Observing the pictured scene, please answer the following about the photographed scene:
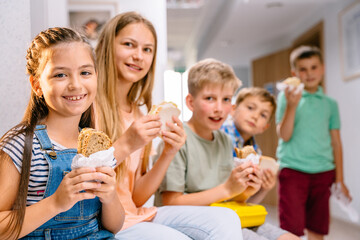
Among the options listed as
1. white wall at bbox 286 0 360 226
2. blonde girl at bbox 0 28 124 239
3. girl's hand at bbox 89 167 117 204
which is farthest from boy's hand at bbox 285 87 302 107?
white wall at bbox 286 0 360 226

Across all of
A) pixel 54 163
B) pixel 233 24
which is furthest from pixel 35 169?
pixel 233 24

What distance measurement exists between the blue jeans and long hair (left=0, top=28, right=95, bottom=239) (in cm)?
41

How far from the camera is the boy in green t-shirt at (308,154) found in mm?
2465

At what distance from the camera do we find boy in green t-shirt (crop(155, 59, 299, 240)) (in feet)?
4.77

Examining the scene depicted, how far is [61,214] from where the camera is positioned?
969mm

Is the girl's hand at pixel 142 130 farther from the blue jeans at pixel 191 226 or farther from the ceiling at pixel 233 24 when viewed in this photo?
the ceiling at pixel 233 24

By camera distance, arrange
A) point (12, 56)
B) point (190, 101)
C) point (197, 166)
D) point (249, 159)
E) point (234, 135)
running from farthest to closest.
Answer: point (234, 135) → point (190, 101) → point (197, 166) → point (249, 159) → point (12, 56)

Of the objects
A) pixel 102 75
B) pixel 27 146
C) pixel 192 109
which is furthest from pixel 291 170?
pixel 27 146

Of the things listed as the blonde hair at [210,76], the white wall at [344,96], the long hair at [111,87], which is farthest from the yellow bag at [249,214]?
the white wall at [344,96]

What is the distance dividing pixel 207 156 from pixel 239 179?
29 centimetres

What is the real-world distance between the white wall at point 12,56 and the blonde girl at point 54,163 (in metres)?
0.18

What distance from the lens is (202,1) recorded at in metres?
5.48

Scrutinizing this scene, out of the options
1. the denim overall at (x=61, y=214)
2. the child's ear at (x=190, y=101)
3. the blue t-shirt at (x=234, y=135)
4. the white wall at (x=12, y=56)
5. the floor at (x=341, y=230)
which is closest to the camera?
the denim overall at (x=61, y=214)

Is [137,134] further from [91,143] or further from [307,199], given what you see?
[307,199]
